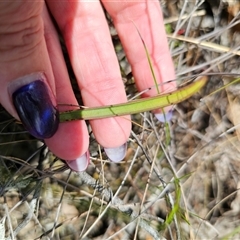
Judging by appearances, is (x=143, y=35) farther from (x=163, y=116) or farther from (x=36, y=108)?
(x=36, y=108)

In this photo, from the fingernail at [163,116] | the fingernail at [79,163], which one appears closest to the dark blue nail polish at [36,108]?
the fingernail at [79,163]

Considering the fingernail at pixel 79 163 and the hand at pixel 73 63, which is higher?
the hand at pixel 73 63

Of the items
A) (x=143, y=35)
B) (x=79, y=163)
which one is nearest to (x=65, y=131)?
(x=79, y=163)

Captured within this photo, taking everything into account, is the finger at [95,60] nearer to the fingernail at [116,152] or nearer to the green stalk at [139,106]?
the fingernail at [116,152]

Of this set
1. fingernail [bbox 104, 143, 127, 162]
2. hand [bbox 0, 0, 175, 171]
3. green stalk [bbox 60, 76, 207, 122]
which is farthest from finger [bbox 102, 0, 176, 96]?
green stalk [bbox 60, 76, 207, 122]

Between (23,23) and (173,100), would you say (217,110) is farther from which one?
(23,23)

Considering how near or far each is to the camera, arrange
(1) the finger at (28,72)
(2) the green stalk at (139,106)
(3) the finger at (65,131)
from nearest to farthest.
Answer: (2) the green stalk at (139,106), (1) the finger at (28,72), (3) the finger at (65,131)
